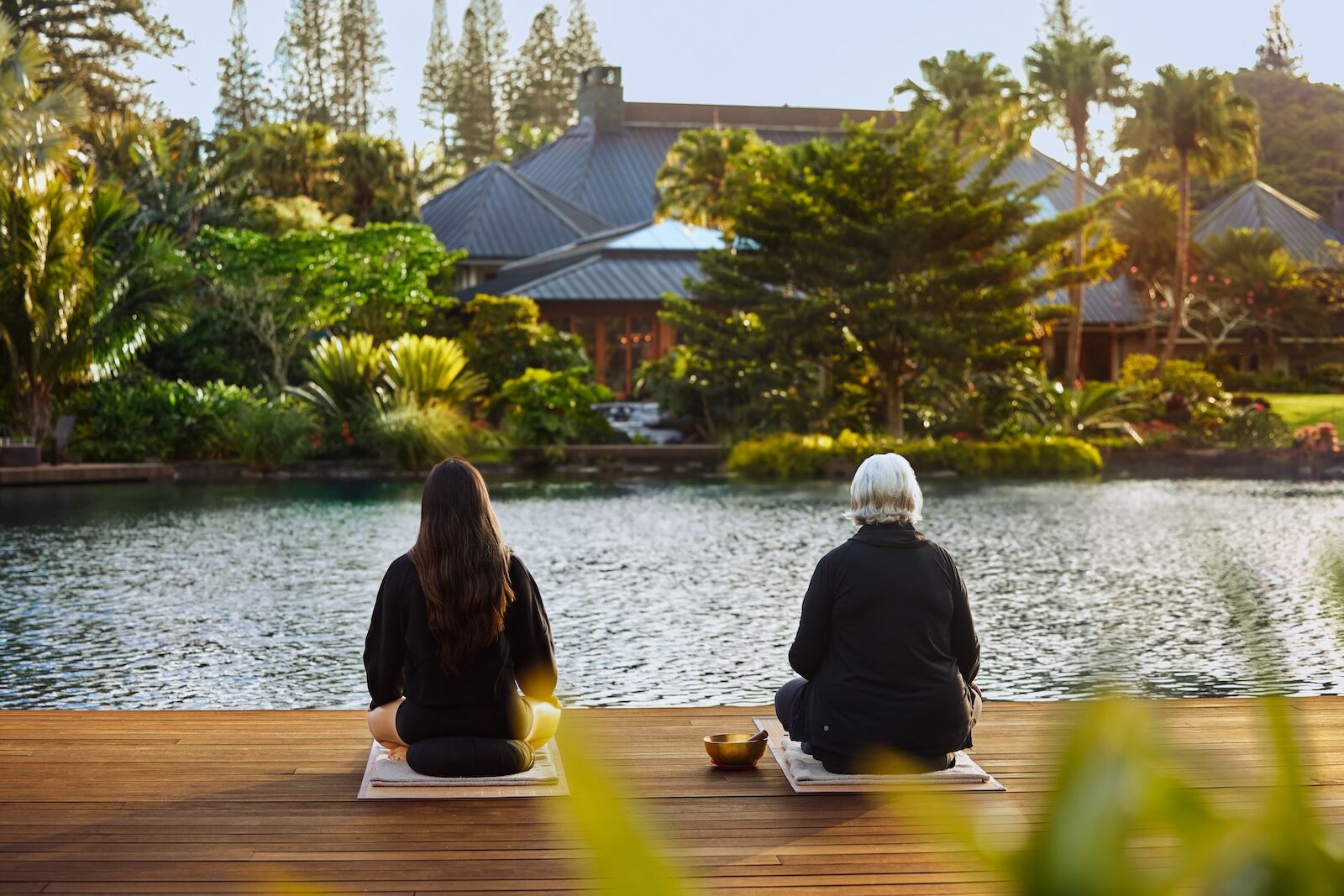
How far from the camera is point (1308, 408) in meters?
33.8

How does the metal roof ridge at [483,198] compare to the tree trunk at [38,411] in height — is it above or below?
above

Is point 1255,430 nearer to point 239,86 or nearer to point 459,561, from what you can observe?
point 459,561

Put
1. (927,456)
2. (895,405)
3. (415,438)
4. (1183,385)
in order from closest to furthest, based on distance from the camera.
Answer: (415,438) → (927,456) → (895,405) → (1183,385)

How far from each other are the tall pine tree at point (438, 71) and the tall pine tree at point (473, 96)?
438 millimetres

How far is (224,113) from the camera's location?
6091 cm

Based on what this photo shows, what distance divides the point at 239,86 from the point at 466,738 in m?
59.8

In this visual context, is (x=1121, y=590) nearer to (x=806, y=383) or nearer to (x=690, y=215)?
(x=806, y=383)

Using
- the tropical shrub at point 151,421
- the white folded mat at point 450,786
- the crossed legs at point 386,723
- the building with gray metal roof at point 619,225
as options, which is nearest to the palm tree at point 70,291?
the tropical shrub at point 151,421

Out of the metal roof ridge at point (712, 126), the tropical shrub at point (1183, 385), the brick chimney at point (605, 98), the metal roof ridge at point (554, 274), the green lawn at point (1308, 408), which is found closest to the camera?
the tropical shrub at point (1183, 385)

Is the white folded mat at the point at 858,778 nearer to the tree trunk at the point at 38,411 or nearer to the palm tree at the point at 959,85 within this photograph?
the tree trunk at the point at 38,411

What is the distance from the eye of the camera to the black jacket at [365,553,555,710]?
481 centimetres

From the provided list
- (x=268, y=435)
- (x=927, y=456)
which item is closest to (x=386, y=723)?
(x=268, y=435)

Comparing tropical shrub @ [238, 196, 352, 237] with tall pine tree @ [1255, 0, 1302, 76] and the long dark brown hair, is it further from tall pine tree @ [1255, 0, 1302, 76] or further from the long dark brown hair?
tall pine tree @ [1255, 0, 1302, 76]

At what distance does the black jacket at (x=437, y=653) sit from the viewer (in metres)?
4.81
